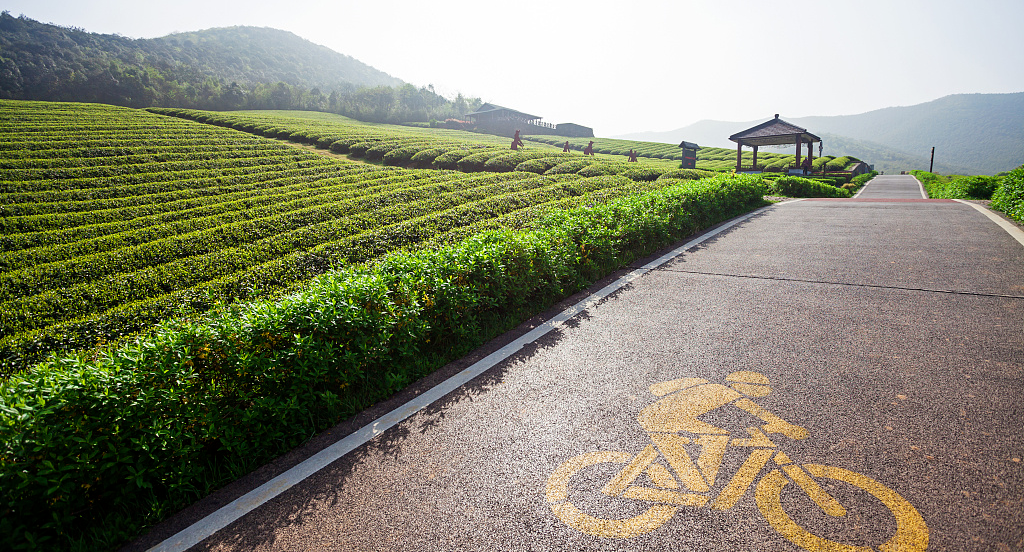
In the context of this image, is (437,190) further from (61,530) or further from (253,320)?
(61,530)

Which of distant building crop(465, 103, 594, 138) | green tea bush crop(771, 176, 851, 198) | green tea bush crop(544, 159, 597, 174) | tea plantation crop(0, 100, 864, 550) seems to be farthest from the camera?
distant building crop(465, 103, 594, 138)

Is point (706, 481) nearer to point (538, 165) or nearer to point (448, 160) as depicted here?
point (538, 165)

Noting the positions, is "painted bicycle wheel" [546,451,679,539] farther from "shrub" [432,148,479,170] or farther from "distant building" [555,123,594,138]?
"distant building" [555,123,594,138]

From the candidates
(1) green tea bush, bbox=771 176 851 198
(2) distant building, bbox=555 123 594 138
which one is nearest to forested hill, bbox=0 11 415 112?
(2) distant building, bbox=555 123 594 138

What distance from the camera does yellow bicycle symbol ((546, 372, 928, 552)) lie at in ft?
7.02

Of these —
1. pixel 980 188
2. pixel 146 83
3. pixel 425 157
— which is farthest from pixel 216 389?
pixel 146 83

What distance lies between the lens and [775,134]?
2589 centimetres

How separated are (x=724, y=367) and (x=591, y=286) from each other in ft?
8.22

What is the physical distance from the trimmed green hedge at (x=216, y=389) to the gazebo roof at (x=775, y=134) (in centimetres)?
2597

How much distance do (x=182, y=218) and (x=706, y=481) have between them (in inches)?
562

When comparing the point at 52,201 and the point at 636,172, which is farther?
the point at 636,172

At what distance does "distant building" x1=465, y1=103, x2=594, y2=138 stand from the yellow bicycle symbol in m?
66.7

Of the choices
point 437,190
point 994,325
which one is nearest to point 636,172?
point 437,190

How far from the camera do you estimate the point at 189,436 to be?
2.63 metres
